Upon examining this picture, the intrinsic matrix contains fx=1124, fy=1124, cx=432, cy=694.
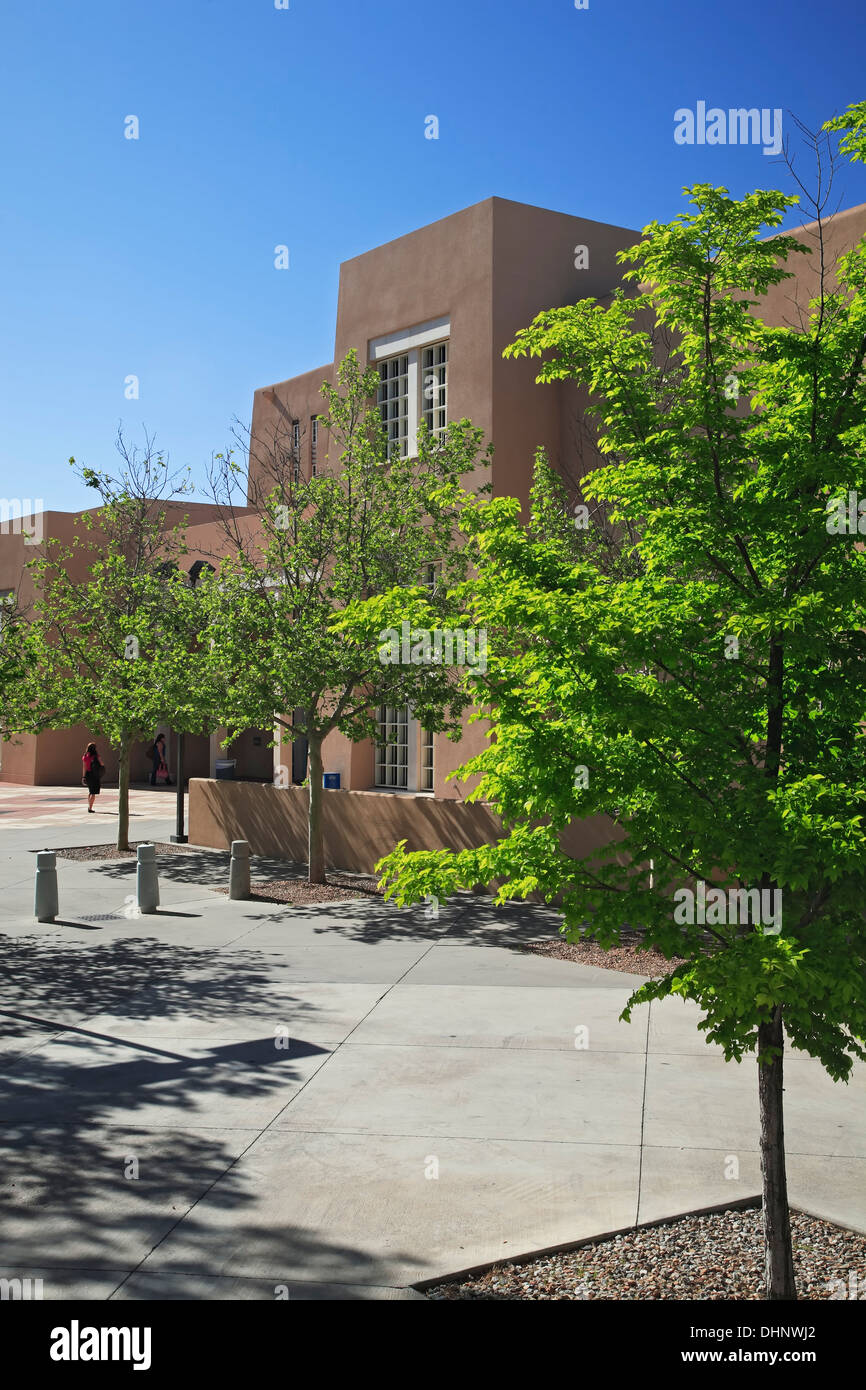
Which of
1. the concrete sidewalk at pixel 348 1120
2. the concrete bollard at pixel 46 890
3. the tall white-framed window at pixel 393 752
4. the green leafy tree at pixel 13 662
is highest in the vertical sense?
the green leafy tree at pixel 13 662

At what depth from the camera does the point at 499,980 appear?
36.7 feet

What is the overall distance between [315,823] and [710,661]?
39.8 feet

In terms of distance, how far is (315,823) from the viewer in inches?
658

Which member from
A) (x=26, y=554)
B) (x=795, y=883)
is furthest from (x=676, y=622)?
(x=26, y=554)

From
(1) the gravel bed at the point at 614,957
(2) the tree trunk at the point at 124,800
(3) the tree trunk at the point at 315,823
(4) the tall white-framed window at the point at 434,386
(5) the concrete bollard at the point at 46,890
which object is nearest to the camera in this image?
(1) the gravel bed at the point at 614,957

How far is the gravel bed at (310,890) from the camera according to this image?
1581cm

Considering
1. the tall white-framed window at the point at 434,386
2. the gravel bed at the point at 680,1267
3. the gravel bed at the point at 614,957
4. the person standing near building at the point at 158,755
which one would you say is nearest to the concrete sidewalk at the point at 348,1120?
the gravel bed at the point at 680,1267

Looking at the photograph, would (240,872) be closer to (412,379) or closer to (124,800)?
(124,800)

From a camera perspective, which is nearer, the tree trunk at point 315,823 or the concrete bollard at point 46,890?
the concrete bollard at point 46,890

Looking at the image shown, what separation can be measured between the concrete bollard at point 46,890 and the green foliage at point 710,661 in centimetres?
989

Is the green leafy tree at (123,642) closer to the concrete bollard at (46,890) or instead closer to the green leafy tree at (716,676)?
the concrete bollard at (46,890)

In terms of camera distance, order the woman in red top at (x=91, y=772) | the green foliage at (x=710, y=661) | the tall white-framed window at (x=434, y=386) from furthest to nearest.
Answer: the woman in red top at (x=91, y=772) → the tall white-framed window at (x=434, y=386) → the green foliage at (x=710, y=661)

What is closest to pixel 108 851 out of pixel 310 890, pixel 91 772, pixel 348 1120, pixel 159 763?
pixel 310 890

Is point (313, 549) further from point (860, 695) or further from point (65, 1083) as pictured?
point (860, 695)
